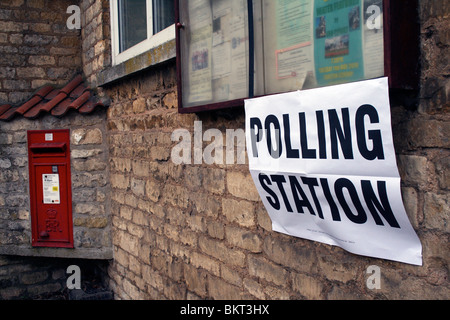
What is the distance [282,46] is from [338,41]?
364mm

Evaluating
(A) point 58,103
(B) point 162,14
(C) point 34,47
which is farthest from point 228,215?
(C) point 34,47

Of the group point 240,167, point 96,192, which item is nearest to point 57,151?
point 96,192

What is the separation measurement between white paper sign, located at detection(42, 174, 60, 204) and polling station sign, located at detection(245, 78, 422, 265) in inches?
127

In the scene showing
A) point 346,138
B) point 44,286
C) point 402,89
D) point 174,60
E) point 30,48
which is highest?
point 30,48

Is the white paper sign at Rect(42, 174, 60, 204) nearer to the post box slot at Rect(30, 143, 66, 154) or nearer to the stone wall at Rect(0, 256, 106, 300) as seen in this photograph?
the post box slot at Rect(30, 143, 66, 154)

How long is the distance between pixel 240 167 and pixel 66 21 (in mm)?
3820

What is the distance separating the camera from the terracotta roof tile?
485 cm

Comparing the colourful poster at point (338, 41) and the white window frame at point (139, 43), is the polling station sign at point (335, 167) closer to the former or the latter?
the colourful poster at point (338, 41)

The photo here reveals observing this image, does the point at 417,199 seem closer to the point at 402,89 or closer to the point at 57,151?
the point at 402,89

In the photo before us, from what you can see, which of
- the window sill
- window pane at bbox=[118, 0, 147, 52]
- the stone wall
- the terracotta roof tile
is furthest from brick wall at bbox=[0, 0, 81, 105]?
the stone wall

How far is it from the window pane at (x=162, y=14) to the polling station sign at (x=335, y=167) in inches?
60.9

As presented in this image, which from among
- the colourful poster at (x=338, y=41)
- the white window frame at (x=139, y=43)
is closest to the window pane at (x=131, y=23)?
the white window frame at (x=139, y=43)

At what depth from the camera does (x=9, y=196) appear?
17.0 ft

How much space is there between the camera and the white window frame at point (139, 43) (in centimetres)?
362
